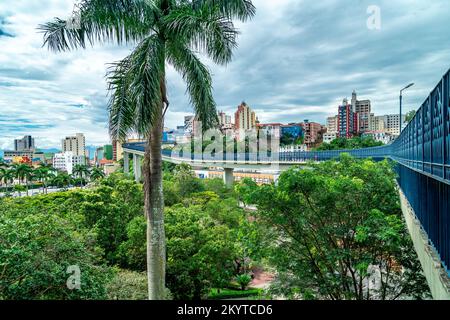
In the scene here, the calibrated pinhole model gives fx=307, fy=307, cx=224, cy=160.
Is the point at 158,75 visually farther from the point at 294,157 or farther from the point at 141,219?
the point at 294,157

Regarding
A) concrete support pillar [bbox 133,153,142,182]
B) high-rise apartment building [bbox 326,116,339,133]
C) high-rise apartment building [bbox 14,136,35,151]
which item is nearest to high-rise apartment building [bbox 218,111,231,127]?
concrete support pillar [bbox 133,153,142,182]

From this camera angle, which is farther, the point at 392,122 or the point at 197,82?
the point at 392,122

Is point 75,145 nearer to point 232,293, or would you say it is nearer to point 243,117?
point 243,117

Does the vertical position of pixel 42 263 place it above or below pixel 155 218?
below

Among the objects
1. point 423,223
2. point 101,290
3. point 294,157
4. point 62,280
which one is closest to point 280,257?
point 423,223

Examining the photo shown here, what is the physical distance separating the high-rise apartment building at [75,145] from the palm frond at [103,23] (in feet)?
420

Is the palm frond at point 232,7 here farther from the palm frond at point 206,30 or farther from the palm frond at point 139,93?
the palm frond at point 139,93

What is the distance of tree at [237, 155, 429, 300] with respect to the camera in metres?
7.88

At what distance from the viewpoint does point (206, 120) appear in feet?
27.8

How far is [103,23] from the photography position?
7.05 meters

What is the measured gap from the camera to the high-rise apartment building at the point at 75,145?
417 ft

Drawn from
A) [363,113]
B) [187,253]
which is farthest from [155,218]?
[363,113]

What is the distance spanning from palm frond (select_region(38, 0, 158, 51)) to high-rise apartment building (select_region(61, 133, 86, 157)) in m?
128

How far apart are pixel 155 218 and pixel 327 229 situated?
4.52m
